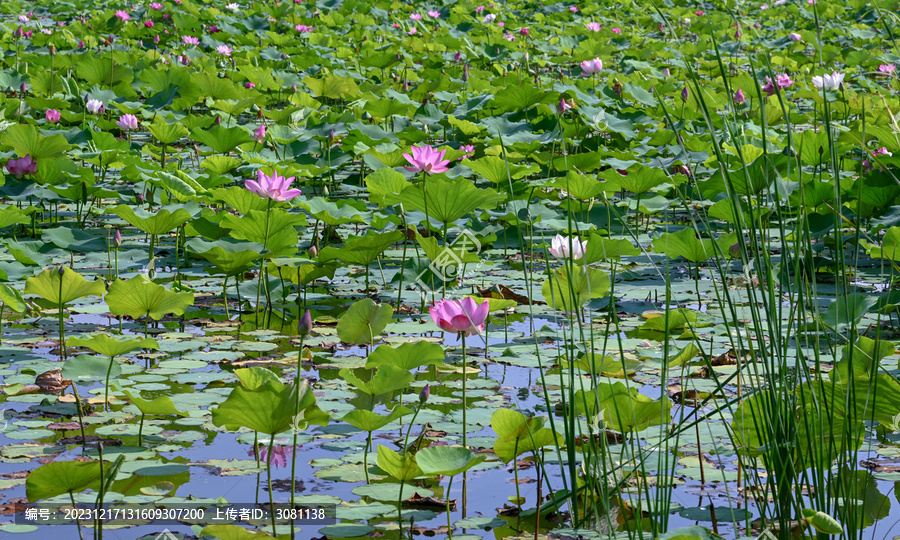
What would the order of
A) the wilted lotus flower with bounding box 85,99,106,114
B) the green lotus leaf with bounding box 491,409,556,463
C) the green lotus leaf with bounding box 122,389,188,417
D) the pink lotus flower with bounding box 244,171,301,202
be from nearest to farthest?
the green lotus leaf with bounding box 491,409,556,463 < the green lotus leaf with bounding box 122,389,188,417 < the pink lotus flower with bounding box 244,171,301,202 < the wilted lotus flower with bounding box 85,99,106,114

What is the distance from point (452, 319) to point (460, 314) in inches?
0.8

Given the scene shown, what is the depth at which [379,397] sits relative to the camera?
67.6 inches

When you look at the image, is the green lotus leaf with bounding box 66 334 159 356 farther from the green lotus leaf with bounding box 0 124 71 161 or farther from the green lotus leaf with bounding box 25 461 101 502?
the green lotus leaf with bounding box 0 124 71 161

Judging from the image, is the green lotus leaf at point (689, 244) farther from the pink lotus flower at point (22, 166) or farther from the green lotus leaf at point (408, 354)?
the pink lotus flower at point (22, 166)

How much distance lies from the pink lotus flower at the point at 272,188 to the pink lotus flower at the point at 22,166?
3.42 feet

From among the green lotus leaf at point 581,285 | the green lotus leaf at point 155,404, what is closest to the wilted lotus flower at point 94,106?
the green lotus leaf at point 581,285

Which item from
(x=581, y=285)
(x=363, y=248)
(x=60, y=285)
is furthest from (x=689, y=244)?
(x=60, y=285)

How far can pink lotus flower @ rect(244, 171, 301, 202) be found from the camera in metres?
2.47

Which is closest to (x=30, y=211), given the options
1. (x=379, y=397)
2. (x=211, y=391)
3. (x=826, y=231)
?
(x=211, y=391)

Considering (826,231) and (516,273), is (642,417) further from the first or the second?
(826,231)

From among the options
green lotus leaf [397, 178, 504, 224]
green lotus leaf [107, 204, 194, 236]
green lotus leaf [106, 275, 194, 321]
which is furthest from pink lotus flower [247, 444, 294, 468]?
green lotus leaf [107, 204, 194, 236]

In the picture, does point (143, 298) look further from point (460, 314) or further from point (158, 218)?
point (460, 314)

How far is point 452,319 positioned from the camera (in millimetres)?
1671

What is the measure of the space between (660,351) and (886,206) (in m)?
1.17
